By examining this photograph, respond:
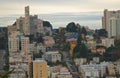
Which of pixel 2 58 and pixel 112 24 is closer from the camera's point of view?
pixel 2 58

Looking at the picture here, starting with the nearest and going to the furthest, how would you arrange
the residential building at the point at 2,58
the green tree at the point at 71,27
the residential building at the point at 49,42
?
the residential building at the point at 2,58
the residential building at the point at 49,42
the green tree at the point at 71,27

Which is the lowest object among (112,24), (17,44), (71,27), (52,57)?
(52,57)

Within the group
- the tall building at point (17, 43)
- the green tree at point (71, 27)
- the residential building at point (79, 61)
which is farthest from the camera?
the green tree at point (71, 27)

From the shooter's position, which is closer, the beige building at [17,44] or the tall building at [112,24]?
the beige building at [17,44]

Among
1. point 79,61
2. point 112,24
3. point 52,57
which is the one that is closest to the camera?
point 79,61

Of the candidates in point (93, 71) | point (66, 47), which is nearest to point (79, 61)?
point (93, 71)

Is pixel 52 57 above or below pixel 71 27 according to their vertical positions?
below

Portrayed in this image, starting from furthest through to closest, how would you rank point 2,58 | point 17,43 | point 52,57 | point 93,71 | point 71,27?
point 71,27, point 17,43, point 52,57, point 2,58, point 93,71

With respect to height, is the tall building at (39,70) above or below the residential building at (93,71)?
above

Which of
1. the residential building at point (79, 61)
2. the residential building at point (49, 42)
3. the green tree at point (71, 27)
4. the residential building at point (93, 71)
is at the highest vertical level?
the green tree at point (71, 27)

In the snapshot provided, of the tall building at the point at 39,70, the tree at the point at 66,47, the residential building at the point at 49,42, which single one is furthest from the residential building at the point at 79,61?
the tall building at the point at 39,70

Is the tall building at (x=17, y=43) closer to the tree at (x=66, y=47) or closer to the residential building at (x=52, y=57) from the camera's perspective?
the tree at (x=66, y=47)

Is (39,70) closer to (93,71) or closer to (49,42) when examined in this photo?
(93,71)
